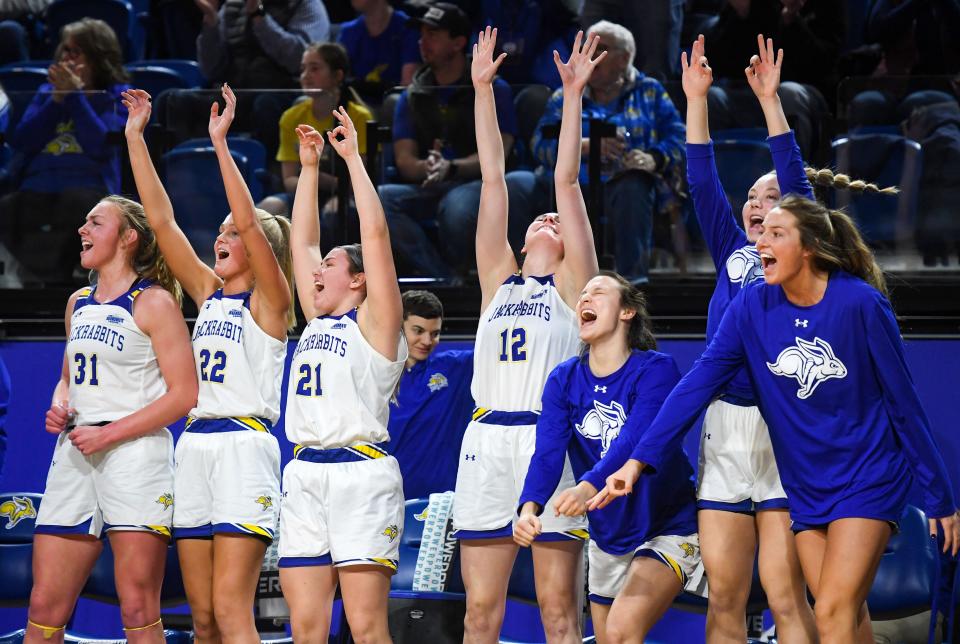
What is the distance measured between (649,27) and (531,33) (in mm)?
775

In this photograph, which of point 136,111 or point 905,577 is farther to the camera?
point 905,577

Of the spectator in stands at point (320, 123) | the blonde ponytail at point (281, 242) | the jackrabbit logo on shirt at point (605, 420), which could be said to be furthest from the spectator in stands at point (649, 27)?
the jackrabbit logo on shirt at point (605, 420)

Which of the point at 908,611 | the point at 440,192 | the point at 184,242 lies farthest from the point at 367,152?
the point at 908,611

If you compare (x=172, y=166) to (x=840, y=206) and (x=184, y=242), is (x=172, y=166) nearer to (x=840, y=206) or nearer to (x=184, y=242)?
(x=184, y=242)

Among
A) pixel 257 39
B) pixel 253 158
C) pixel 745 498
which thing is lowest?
pixel 745 498

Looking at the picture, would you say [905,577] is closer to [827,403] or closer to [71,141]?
[827,403]

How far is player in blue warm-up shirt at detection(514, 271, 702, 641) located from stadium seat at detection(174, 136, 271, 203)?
236 centimetres

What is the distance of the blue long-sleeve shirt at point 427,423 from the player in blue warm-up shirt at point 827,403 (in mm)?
2229

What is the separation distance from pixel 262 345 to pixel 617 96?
2.41 m

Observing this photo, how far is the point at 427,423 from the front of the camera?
6.24 metres

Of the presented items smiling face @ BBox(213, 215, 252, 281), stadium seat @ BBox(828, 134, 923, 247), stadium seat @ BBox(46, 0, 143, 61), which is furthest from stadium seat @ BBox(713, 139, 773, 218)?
stadium seat @ BBox(46, 0, 143, 61)

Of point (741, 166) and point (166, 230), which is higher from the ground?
point (741, 166)

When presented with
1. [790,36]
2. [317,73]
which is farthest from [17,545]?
[790,36]

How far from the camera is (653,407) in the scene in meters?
4.32
